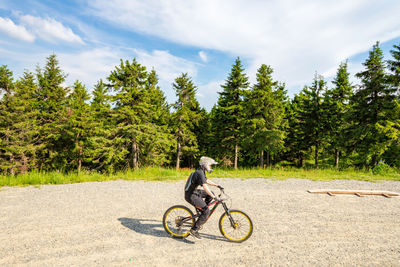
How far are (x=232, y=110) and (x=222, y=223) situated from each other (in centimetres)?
2022

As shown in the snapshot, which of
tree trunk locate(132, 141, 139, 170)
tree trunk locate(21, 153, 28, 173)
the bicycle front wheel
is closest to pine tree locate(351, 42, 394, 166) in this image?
the bicycle front wheel

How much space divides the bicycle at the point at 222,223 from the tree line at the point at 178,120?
13234mm

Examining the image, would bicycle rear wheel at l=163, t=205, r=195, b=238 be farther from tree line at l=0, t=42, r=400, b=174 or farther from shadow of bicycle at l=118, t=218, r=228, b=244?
tree line at l=0, t=42, r=400, b=174

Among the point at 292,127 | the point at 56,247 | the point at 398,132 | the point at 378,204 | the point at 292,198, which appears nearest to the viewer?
the point at 56,247

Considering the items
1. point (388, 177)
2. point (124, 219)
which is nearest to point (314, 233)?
point (124, 219)

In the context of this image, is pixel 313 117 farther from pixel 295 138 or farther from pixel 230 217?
pixel 230 217

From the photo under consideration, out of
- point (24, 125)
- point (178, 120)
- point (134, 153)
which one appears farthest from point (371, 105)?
point (24, 125)

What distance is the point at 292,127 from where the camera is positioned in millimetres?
29531

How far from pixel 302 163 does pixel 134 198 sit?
30.6 m

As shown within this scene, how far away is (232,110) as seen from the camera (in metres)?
24.2

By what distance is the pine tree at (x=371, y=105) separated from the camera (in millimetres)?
18703

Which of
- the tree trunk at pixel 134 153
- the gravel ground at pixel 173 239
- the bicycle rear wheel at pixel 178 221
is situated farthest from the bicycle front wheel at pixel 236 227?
the tree trunk at pixel 134 153

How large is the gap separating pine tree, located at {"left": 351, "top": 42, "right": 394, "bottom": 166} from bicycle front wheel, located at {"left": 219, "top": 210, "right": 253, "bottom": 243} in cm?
1949

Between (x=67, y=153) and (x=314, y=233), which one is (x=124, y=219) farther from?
(x=67, y=153)
